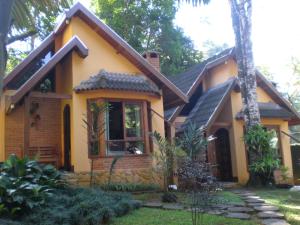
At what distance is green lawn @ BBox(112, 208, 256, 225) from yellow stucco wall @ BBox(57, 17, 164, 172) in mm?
4405

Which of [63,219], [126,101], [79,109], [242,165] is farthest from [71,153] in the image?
[242,165]

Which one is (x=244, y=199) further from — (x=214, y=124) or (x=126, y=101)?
(x=214, y=124)

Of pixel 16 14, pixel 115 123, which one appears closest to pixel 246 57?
pixel 115 123

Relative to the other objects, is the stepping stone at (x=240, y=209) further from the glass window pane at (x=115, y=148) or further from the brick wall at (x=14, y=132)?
the brick wall at (x=14, y=132)

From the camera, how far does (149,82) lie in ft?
46.1

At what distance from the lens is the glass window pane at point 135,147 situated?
43.6 ft

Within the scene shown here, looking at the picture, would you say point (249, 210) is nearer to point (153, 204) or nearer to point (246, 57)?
point (153, 204)

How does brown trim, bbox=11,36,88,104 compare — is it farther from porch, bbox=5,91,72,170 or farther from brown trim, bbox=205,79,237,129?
brown trim, bbox=205,79,237,129

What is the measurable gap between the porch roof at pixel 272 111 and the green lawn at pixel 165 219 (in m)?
9.29

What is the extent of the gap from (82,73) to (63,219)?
7.01 m

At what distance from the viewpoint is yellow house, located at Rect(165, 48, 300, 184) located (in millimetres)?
16625

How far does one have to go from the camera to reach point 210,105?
16.8 metres

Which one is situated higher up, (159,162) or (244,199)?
(159,162)

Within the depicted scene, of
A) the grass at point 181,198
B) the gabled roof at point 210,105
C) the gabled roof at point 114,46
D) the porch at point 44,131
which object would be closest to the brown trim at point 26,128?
the porch at point 44,131
